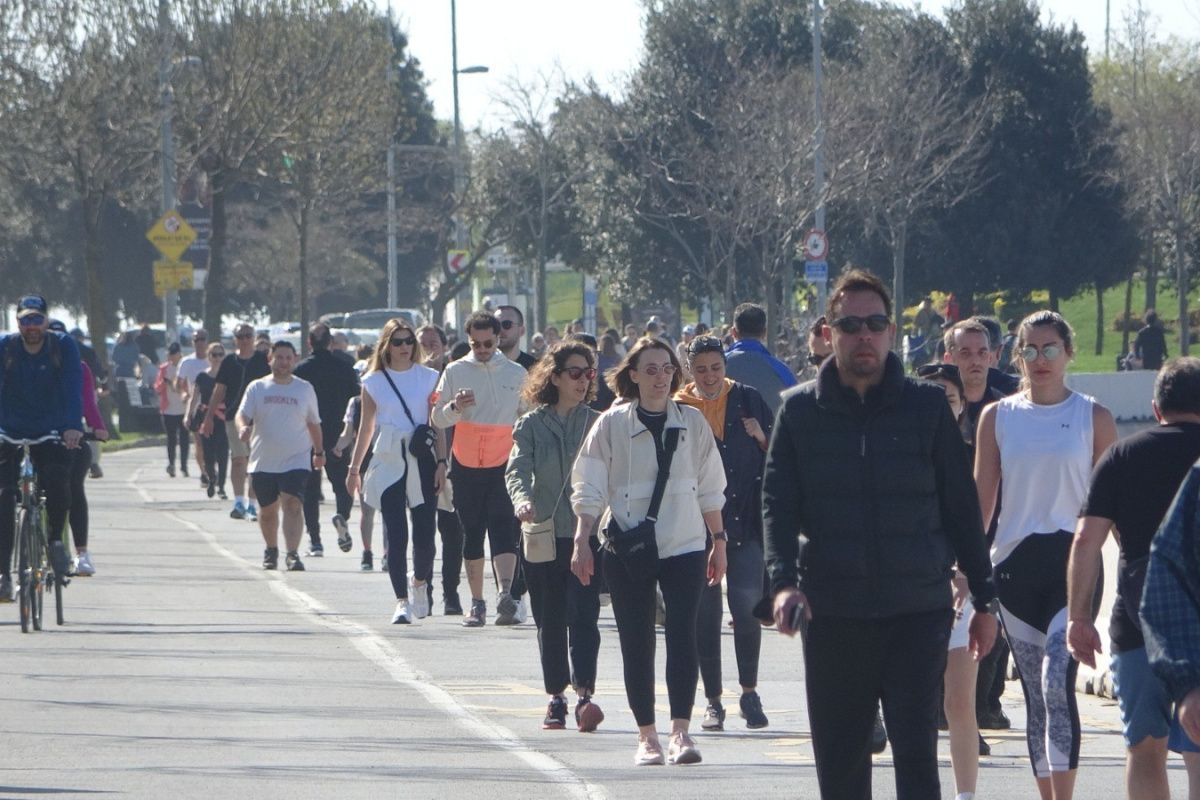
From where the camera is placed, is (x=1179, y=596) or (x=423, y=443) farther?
(x=423, y=443)

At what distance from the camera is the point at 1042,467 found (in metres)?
6.99

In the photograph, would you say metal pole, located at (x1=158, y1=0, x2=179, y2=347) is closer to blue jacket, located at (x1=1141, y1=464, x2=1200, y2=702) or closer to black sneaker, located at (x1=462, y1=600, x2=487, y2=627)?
black sneaker, located at (x1=462, y1=600, x2=487, y2=627)

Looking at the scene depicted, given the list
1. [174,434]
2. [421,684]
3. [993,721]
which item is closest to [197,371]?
[174,434]

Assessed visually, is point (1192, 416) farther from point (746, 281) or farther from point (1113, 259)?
point (1113, 259)

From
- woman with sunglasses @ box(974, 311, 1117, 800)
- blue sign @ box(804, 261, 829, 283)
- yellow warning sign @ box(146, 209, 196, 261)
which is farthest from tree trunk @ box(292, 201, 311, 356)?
woman with sunglasses @ box(974, 311, 1117, 800)

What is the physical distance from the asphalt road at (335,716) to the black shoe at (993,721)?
5.8 inches

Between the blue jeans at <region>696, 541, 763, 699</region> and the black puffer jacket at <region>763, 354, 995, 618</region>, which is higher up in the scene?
the black puffer jacket at <region>763, 354, 995, 618</region>

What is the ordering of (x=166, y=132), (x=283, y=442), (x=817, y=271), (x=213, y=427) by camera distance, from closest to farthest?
(x=283, y=442), (x=213, y=427), (x=166, y=132), (x=817, y=271)

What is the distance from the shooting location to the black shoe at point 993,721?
9.10 m

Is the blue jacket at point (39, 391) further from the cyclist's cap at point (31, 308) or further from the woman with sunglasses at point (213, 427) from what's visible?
the woman with sunglasses at point (213, 427)

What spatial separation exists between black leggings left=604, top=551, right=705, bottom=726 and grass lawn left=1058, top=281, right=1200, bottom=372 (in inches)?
1882

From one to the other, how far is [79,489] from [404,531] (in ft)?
6.64

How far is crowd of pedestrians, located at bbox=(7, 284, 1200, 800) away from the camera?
5.62 m

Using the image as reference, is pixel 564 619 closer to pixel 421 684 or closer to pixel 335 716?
pixel 335 716
